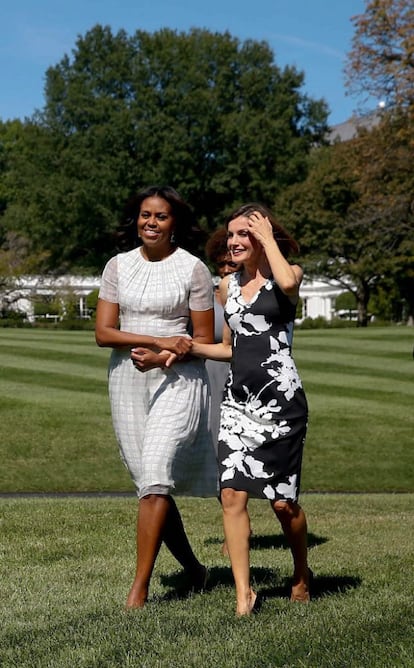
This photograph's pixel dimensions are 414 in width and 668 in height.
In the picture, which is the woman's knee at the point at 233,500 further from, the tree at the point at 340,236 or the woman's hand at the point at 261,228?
the tree at the point at 340,236

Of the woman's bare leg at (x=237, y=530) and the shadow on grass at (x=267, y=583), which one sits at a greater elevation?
the woman's bare leg at (x=237, y=530)

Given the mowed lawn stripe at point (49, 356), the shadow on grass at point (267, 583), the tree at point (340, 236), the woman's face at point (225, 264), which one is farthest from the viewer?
the tree at point (340, 236)

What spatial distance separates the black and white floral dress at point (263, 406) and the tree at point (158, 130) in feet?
189

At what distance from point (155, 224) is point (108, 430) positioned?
10888 millimetres

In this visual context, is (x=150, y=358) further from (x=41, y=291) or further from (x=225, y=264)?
(x=41, y=291)

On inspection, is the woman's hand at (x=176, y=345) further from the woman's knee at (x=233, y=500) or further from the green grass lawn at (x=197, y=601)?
the green grass lawn at (x=197, y=601)

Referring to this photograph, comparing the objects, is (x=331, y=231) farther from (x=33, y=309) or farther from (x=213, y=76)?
(x=33, y=309)

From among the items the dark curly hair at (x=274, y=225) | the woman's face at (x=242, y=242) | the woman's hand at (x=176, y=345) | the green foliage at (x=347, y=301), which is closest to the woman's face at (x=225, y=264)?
the woman's face at (x=242, y=242)

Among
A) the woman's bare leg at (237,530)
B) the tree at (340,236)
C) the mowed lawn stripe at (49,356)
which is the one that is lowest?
the mowed lawn stripe at (49,356)

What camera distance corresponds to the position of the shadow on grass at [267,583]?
6.01 meters

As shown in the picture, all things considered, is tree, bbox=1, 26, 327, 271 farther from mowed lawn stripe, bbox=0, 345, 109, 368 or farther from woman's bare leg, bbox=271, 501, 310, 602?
woman's bare leg, bbox=271, 501, 310, 602

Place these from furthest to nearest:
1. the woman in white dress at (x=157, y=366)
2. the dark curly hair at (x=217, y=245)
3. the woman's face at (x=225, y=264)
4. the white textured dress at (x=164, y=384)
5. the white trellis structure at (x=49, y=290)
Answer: the white trellis structure at (x=49, y=290), the dark curly hair at (x=217, y=245), the woman's face at (x=225, y=264), the white textured dress at (x=164, y=384), the woman in white dress at (x=157, y=366)

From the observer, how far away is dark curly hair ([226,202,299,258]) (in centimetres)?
576

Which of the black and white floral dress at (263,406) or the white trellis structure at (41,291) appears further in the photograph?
the white trellis structure at (41,291)
